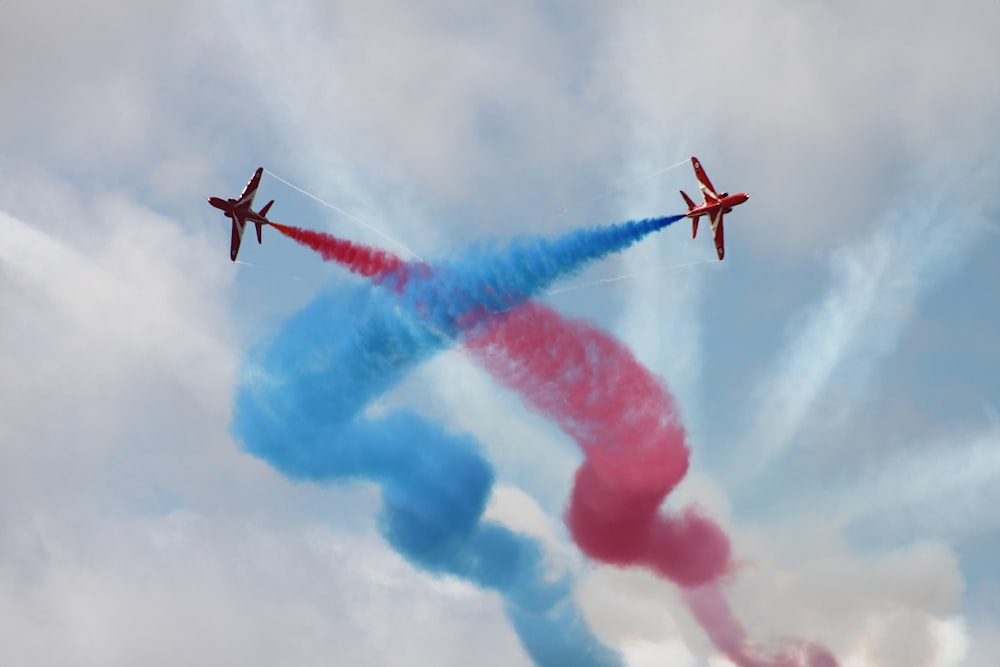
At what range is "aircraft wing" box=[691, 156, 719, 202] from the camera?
111 meters

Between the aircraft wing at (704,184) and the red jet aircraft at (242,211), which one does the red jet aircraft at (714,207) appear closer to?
the aircraft wing at (704,184)

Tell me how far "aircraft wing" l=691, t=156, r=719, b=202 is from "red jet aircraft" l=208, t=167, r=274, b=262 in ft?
87.6

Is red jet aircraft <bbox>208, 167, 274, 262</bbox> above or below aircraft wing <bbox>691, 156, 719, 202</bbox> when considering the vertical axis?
below

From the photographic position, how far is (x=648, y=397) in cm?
11462

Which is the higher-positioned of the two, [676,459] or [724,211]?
[724,211]

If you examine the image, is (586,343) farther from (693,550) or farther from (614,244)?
(693,550)

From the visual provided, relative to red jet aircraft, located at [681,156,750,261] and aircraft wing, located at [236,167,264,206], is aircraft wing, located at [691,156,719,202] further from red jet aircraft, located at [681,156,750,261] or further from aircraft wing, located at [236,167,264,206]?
aircraft wing, located at [236,167,264,206]

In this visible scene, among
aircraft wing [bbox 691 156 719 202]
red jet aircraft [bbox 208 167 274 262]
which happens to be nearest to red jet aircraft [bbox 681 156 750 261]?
aircraft wing [bbox 691 156 719 202]

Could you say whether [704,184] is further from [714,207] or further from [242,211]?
[242,211]

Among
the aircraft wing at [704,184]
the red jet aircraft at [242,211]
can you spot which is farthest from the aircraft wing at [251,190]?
the aircraft wing at [704,184]

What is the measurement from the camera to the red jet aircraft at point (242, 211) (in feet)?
370

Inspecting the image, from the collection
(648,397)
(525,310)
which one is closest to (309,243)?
(525,310)

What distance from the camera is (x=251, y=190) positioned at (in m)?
114

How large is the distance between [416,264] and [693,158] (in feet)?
60.9
